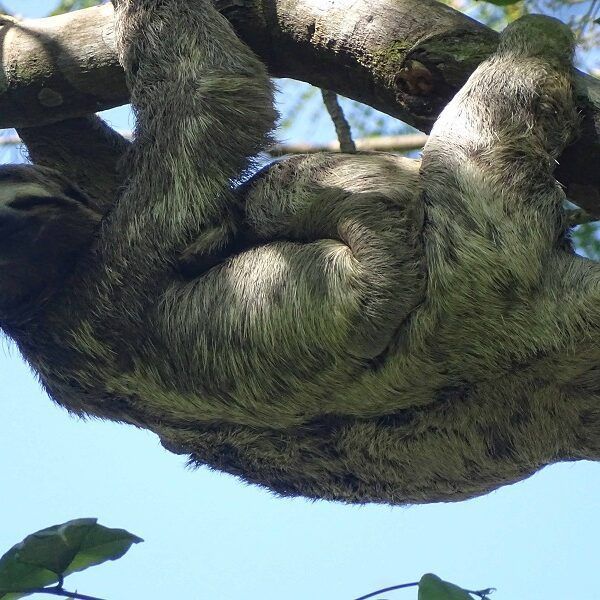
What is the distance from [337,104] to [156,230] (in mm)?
2643

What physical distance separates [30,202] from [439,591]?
4.96 metres

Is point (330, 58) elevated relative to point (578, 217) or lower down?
elevated

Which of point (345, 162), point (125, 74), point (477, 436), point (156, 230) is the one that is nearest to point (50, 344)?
point (156, 230)

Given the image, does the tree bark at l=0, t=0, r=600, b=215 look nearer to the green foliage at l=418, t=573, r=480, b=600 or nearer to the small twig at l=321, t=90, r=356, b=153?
the small twig at l=321, t=90, r=356, b=153

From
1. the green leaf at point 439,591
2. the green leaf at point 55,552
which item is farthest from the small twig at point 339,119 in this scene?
the green leaf at point 439,591

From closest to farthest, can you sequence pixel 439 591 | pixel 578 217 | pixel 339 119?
1. pixel 439 591
2. pixel 578 217
3. pixel 339 119

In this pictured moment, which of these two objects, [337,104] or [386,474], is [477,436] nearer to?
[386,474]

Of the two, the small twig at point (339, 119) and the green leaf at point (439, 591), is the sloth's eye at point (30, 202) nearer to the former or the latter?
the small twig at point (339, 119)

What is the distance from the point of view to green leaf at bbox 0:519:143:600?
175 inches

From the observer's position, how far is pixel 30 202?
7797mm

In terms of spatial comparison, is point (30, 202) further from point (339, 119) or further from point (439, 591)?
point (439, 591)

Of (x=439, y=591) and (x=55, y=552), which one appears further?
(x=55, y=552)

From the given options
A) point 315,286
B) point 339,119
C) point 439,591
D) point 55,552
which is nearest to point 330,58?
point 315,286

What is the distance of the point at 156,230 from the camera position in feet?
25.2
